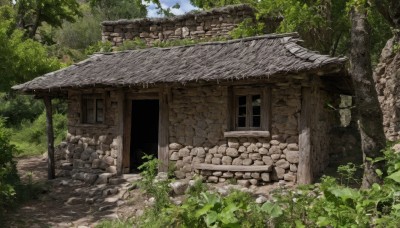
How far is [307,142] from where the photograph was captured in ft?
25.9

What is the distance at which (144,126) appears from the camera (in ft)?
41.1

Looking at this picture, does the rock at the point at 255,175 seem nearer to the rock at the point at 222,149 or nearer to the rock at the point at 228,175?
the rock at the point at 228,175

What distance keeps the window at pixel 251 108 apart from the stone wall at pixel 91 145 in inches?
117

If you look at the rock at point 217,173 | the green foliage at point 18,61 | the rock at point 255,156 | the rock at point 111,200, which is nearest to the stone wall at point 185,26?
the green foliage at point 18,61

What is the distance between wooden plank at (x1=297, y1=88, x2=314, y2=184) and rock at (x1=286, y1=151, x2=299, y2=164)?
0.09m

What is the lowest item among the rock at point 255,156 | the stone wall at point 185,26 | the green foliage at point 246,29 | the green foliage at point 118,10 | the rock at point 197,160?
the rock at point 197,160

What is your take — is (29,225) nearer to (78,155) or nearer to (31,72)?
(78,155)

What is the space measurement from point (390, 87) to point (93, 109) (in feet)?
23.7

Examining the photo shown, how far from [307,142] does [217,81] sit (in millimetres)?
2092

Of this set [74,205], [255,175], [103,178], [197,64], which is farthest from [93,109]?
[255,175]

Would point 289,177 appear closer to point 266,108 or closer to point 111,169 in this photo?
point 266,108

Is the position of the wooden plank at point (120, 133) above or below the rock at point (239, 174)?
above

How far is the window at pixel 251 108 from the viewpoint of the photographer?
8.33 m

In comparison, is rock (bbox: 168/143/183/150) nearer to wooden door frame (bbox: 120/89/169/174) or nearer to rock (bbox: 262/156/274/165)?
wooden door frame (bbox: 120/89/169/174)
